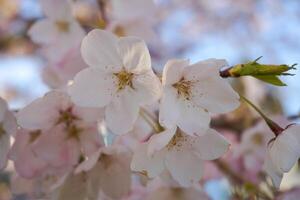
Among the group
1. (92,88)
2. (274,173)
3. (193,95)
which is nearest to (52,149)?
(92,88)

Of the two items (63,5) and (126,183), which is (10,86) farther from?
(126,183)

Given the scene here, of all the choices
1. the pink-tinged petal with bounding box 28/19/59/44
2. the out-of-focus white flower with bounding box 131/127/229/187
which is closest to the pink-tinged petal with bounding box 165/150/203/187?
the out-of-focus white flower with bounding box 131/127/229/187

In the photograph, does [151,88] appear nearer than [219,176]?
Yes

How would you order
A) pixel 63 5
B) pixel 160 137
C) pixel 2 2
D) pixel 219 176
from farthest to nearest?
pixel 2 2, pixel 219 176, pixel 63 5, pixel 160 137

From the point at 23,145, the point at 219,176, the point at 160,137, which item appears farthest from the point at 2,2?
the point at 160,137

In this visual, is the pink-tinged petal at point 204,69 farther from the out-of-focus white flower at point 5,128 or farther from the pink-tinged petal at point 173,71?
the out-of-focus white flower at point 5,128

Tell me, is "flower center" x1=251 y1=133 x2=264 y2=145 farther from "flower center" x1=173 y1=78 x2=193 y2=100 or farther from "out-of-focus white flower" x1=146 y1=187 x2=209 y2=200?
"flower center" x1=173 y1=78 x2=193 y2=100
